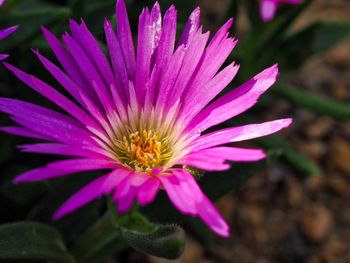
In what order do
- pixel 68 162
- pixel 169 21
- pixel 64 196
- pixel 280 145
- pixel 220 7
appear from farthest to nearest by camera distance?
pixel 220 7 < pixel 280 145 < pixel 64 196 < pixel 169 21 < pixel 68 162

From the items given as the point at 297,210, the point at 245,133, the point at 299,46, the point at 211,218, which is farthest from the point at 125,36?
the point at 297,210

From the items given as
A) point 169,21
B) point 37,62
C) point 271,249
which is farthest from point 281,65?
point 169,21

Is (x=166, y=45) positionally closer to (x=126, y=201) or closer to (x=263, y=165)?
(x=126, y=201)

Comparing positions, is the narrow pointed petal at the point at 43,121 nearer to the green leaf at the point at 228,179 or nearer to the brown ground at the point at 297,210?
the green leaf at the point at 228,179

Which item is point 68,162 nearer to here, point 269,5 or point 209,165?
point 209,165

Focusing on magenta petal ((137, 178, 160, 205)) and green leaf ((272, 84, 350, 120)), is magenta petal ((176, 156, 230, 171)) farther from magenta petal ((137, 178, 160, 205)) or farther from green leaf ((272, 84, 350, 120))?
green leaf ((272, 84, 350, 120))
